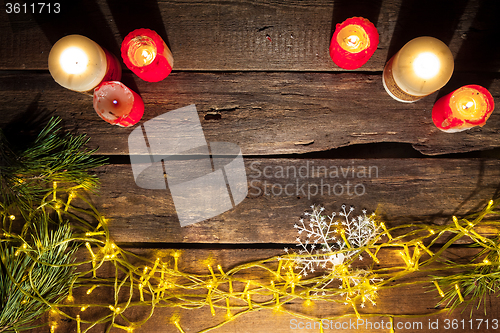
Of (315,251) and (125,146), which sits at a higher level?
(125,146)

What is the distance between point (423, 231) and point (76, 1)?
1127 millimetres

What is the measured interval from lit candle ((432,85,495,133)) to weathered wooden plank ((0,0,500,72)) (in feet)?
0.45

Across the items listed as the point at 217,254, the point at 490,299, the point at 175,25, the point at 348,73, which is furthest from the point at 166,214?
the point at 490,299

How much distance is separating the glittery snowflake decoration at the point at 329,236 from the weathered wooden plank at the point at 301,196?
22 millimetres

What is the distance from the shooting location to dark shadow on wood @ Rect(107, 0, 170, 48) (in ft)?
2.57

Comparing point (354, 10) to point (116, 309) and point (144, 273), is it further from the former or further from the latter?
point (116, 309)

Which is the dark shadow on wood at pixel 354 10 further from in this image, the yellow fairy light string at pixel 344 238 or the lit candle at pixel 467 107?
the yellow fairy light string at pixel 344 238

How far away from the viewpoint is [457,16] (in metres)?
0.76

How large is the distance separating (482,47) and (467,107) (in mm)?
222

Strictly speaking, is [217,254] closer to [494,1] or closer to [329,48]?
[329,48]

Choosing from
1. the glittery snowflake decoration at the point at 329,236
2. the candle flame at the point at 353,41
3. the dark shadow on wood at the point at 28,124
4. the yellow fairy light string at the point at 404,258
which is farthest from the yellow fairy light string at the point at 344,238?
the dark shadow on wood at the point at 28,124

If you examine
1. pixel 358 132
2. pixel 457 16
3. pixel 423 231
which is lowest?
pixel 423 231

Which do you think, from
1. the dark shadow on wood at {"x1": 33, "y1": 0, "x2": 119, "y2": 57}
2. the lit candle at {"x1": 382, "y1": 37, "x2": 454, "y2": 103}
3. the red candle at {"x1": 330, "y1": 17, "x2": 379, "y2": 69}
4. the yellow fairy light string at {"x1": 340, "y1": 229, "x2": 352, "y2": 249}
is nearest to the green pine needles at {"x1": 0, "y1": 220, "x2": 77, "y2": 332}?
the dark shadow on wood at {"x1": 33, "y1": 0, "x2": 119, "y2": 57}

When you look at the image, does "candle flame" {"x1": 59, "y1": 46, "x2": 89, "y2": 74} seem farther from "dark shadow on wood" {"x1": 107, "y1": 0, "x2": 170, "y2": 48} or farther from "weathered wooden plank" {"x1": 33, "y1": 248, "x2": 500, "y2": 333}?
"weathered wooden plank" {"x1": 33, "y1": 248, "x2": 500, "y2": 333}
